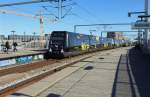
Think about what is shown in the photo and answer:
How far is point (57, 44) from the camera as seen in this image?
3903cm

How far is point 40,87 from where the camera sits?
49.5 ft

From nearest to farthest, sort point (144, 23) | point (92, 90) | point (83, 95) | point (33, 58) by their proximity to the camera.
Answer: point (83, 95) → point (92, 90) → point (33, 58) → point (144, 23)

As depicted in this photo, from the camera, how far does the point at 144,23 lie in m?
55.1

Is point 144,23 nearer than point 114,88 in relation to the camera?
No

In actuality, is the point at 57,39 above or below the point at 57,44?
above

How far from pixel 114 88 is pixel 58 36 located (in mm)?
24722

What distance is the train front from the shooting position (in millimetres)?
38312

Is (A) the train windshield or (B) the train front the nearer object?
(B) the train front

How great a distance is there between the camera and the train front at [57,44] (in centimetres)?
3831

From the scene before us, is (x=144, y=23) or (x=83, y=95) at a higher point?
(x=144, y=23)

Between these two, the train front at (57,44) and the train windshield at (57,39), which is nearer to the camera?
the train front at (57,44)

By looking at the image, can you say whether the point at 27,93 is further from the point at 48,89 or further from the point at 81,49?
the point at 81,49

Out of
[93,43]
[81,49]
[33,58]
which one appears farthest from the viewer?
[93,43]

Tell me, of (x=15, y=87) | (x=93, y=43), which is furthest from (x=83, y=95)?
(x=93, y=43)
